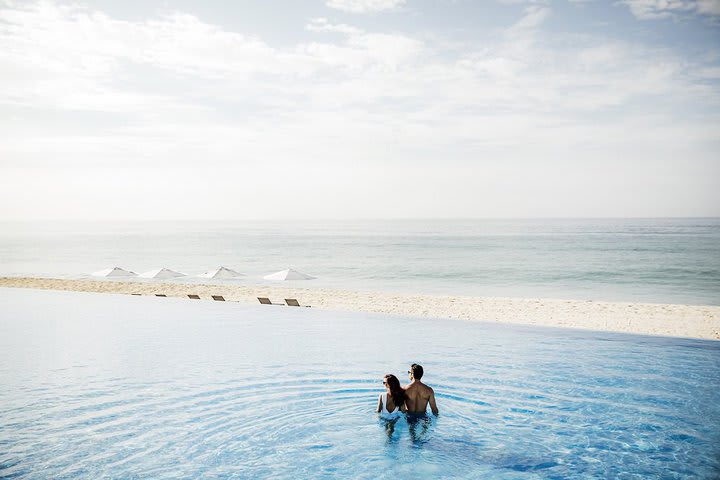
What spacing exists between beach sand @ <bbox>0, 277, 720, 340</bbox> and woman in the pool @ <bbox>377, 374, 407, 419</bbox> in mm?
10479

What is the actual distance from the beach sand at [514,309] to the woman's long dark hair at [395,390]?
416 inches

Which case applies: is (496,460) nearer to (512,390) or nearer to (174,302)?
(512,390)

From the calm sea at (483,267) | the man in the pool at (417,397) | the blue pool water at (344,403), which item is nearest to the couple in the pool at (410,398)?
the man in the pool at (417,397)

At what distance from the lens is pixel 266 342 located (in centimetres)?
1478

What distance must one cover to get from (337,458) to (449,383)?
4.00 meters

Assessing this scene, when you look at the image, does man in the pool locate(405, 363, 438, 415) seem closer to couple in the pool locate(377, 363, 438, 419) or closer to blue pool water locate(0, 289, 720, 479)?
couple in the pool locate(377, 363, 438, 419)

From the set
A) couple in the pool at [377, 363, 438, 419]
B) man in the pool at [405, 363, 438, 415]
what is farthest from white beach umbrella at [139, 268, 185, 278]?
man in the pool at [405, 363, 438, 415]

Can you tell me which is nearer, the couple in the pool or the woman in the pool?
the woman in the pool

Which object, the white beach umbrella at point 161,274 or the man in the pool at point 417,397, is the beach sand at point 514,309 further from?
the man in the pool at point 417,397

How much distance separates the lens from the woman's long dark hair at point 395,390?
8.34 meters

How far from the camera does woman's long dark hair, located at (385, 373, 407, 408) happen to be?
8.34 metres

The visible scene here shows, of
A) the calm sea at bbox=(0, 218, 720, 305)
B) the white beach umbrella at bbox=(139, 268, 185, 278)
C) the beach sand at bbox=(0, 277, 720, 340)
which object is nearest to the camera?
the beach sand at bbox=(0, 277, 720, 340)

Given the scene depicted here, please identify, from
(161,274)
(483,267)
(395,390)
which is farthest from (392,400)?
(483,267)

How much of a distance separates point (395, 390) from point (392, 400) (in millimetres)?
184
